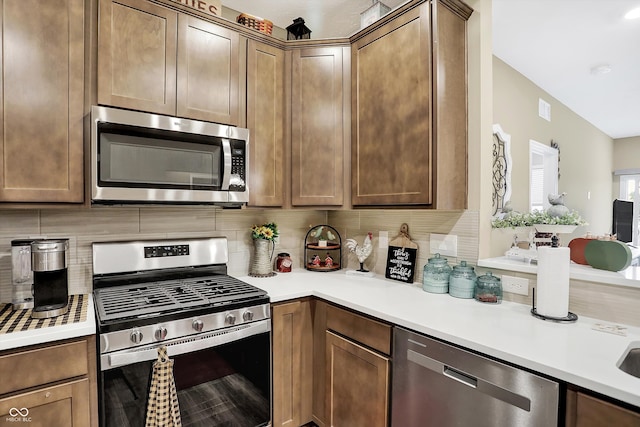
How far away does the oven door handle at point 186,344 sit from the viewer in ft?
4.43

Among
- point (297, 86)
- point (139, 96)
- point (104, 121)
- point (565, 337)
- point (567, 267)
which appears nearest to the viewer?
point (565, 337)

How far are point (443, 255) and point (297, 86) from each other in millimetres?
1354

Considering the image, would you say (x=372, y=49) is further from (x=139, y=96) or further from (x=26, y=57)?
(x=26, y=57)

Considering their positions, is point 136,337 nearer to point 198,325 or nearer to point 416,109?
point 198,325

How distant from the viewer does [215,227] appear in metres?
2.22

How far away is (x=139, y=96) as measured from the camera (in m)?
1.64

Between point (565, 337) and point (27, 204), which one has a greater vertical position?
point (27, 204)

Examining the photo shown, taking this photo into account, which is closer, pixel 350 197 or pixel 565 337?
pixel 565 337

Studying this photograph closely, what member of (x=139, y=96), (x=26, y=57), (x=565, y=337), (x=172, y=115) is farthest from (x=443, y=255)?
(x=26, y=57)

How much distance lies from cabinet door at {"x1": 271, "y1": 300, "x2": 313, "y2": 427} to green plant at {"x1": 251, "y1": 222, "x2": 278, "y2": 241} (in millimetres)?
567

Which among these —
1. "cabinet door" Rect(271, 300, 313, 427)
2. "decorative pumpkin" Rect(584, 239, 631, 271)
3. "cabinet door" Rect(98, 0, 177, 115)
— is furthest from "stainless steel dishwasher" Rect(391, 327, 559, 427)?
"cabinet door" Rect(98, 0, 177, 115)

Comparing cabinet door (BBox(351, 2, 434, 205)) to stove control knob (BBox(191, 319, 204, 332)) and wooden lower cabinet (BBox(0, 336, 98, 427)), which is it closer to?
stove control knob (BBox(191, 319, 204, 332))

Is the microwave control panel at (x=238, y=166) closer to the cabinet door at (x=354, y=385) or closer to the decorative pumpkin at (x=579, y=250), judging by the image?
the cabinet door at (x=354, y=385)

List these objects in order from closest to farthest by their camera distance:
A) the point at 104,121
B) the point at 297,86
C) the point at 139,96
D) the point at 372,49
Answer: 1. the point at 104,121
2. the point at 139,96
3. the point at 372,49
4. the point at 297,86
